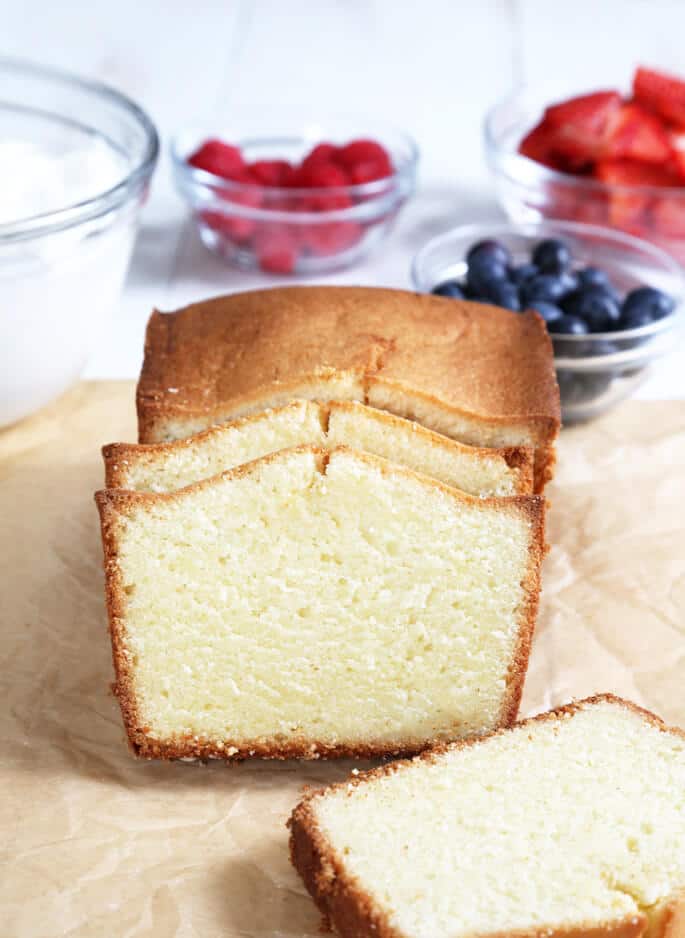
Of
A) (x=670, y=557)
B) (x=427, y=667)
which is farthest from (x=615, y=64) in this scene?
(x=427, y=667)

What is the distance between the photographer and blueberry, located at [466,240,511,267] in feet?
13.4

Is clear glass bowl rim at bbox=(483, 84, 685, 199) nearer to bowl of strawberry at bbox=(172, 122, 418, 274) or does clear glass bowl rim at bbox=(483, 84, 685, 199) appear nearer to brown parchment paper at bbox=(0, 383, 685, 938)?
bowl of strawberry at bbox=(172, 122, 418, 274)

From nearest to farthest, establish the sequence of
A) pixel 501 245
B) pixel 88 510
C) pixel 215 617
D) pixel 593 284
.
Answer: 1. pixel 215 617
2. pixel 88 510
3. pixel 593 284
4. pixel 501 245

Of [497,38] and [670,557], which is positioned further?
[497,38]

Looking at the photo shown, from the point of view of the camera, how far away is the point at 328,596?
9.20ft

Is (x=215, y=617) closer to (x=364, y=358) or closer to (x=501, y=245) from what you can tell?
(x=364, y=358)

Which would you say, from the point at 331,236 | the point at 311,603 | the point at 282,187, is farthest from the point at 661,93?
the point at 311,603

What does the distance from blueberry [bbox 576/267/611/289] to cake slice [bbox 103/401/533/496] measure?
1.33 m

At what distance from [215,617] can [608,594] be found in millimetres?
1146

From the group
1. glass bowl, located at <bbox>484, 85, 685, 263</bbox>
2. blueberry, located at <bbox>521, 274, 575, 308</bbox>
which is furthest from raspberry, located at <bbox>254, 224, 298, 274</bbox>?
blueberry, located at <bbox>521, 274, 575, 308</bbox>

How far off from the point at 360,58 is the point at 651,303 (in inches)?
111

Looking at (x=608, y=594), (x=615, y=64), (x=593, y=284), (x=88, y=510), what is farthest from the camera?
(x=615, y=64)

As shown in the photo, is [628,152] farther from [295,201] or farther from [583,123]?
[295,201]

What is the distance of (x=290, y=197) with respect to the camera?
4.53m
